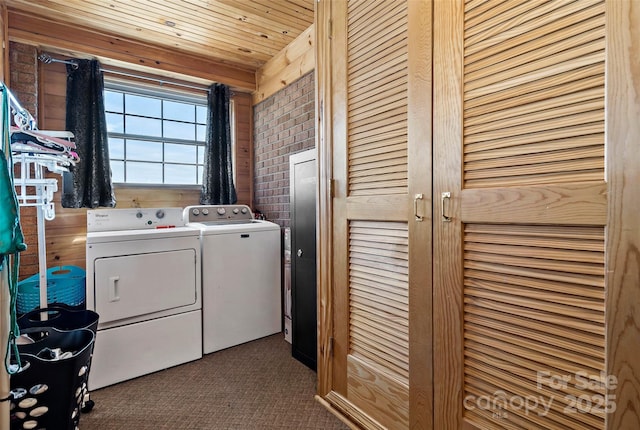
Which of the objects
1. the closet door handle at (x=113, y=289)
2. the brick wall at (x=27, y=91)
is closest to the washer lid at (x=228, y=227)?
the closet door handle at (x=113, y=289)

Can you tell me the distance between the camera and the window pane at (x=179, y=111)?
11.0 feet

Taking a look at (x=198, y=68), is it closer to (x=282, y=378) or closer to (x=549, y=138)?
(x=282, y=378)

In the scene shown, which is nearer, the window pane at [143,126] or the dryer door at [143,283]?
the dryer door at [143,283]

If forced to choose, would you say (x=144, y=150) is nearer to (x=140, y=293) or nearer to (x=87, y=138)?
(x=87, y=138)

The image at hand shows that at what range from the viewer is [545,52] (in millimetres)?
972

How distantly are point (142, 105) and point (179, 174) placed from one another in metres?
0.73

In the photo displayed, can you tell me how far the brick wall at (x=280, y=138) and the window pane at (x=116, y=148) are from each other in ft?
4.20

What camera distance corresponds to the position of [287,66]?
3096mm

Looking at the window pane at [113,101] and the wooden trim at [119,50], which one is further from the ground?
the wooden trim at [119,50]

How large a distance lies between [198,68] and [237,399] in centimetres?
292

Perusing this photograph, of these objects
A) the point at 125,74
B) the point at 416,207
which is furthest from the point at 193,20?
the point at 416,207

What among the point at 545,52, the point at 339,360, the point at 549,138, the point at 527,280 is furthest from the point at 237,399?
the point at 545,52

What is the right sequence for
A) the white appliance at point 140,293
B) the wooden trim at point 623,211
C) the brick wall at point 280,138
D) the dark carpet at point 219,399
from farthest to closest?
the brick wall at point 280,138
the white appliance at point 140,293
the dark carpet at point 219,399
the wooden trim at point 623,211

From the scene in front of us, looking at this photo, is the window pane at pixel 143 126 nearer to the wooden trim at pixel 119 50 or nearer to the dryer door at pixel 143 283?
the wooden trim at pixel 119 50
